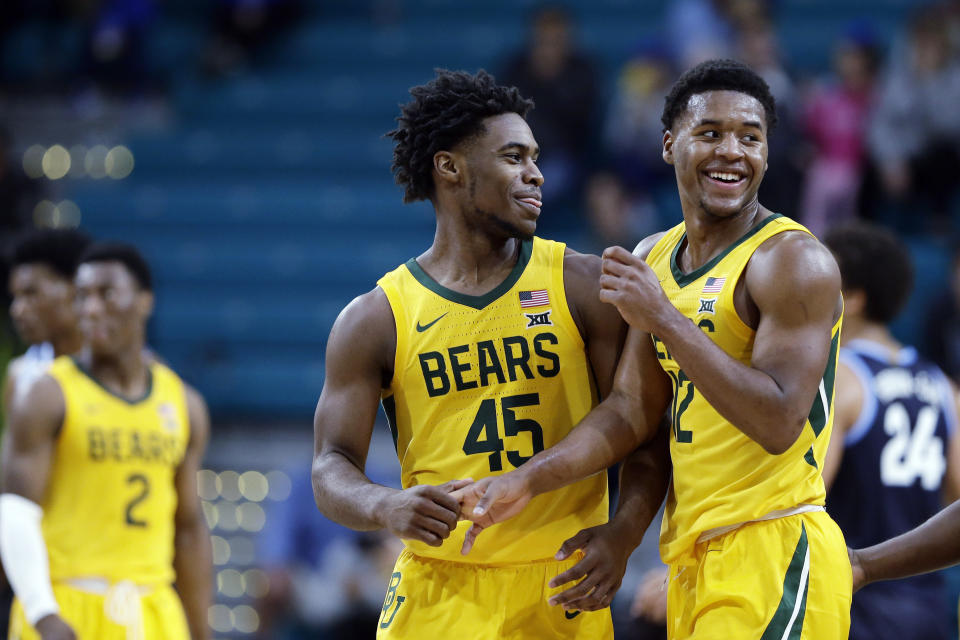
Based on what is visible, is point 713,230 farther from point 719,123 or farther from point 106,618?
point 106,618

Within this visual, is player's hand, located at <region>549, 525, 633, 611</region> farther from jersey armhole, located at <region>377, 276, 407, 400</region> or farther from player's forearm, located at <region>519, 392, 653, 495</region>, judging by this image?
jersey armhole, located at <region>377, 276, 407, 400</region>

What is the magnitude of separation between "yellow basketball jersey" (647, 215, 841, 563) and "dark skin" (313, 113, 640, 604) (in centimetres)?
38

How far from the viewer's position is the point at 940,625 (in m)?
5.23

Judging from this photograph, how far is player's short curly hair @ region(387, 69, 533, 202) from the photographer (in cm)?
425

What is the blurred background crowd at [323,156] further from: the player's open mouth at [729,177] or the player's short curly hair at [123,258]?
the player's open mouth at [729,177]

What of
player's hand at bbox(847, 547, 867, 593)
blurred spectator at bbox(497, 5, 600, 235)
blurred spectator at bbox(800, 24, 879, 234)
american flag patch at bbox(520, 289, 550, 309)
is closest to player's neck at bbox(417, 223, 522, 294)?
american flag patch at bbox(520, 289, 550, 309)

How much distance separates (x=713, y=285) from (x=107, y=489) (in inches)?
119

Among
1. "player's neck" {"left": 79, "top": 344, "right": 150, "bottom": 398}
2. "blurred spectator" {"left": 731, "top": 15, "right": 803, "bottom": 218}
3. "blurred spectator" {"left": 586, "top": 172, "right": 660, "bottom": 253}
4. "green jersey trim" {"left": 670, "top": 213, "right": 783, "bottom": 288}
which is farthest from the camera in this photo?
"blurred spectator" {"left": 586, "top": 172, "right": 660, "bottom": 253}

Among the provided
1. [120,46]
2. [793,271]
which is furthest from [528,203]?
[120,46]

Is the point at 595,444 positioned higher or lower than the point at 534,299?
lower

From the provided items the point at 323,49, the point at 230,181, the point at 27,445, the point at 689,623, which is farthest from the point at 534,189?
the point at 323,49

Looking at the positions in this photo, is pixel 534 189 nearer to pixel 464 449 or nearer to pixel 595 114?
pixel 464 449

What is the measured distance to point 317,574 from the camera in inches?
350

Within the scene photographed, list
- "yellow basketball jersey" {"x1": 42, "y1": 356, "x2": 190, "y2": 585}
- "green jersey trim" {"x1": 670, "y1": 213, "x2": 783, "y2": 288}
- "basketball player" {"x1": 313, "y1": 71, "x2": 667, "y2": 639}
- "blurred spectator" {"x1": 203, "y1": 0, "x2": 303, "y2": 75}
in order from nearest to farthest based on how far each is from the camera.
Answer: "green jersey trim" {"x1": 670, "y1": 213, "x2": 783, "y2": 288}, "basketball player" {"x1": 313, "y1": 71, "x2": 667, "y2": 639}, "yellow basketball jersey" {"x1": 42, "y1": 356, "x2": 190, "y2": 585}, "blurred spectator" {"x1": 203, "y1": 0, "x2": 303, "y2": 75}
